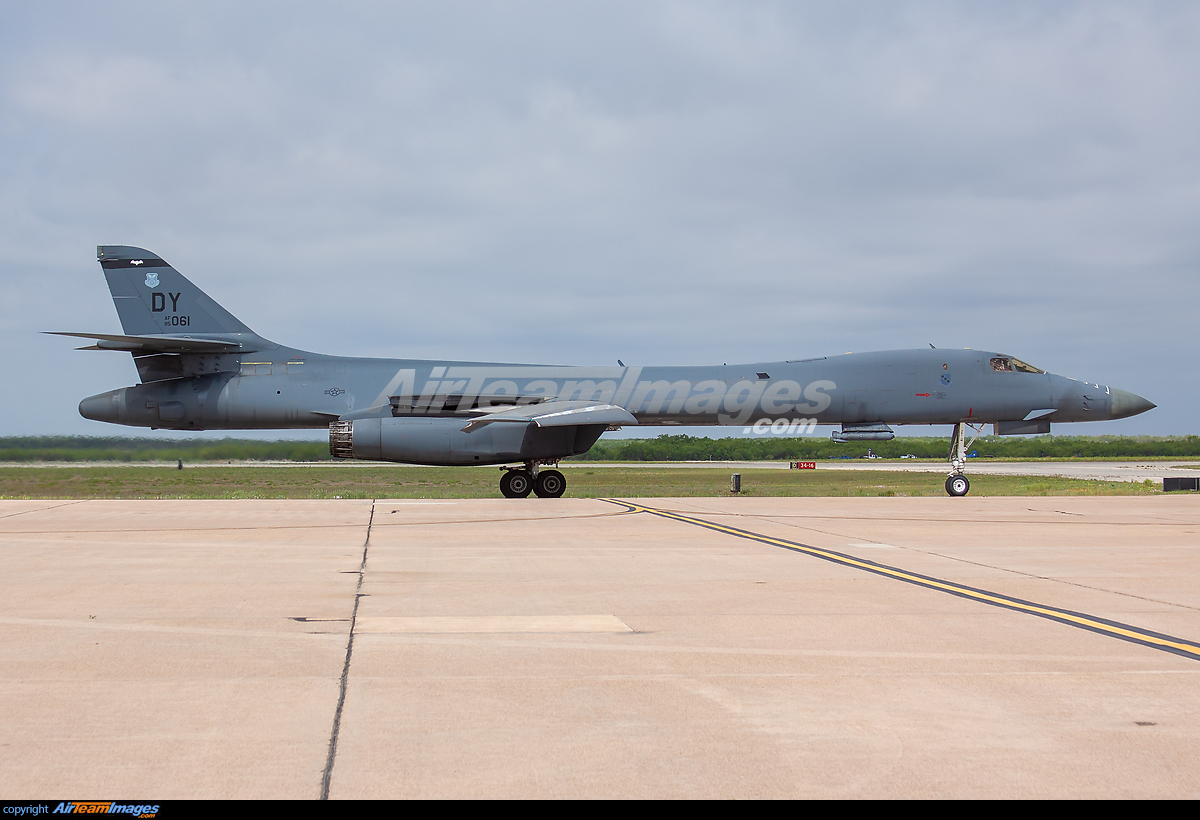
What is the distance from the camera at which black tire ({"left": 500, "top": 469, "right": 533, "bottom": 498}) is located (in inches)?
872

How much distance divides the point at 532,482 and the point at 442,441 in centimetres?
280

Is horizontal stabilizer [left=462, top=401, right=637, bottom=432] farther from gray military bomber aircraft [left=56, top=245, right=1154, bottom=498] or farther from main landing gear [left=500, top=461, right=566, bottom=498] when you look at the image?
main landing gear [left=500, top=461, right=566, bottom=498]

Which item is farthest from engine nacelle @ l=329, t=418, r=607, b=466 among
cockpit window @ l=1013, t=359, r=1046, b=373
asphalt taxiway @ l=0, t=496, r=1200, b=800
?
cockpit window @ l=1013, t=359, r=1046, b=373

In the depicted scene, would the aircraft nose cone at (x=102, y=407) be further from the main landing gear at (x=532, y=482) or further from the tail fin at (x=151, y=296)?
the main landing gear at (x=532, y=482)

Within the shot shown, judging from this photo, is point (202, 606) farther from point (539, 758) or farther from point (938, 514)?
point (938, 514)

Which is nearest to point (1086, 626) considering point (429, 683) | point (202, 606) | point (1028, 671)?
point (1028, 671)

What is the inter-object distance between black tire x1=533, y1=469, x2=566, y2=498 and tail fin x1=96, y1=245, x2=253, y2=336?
30.3 feet

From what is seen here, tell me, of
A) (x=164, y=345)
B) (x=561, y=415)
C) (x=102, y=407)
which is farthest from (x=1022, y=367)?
(x=102, y=407)

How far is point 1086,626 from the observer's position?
5.83 metres

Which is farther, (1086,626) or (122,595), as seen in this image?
(122,595)

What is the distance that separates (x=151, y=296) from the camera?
22.6 metres

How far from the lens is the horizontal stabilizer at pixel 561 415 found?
20.2m

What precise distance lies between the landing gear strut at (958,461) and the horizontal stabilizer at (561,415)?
327 inches
